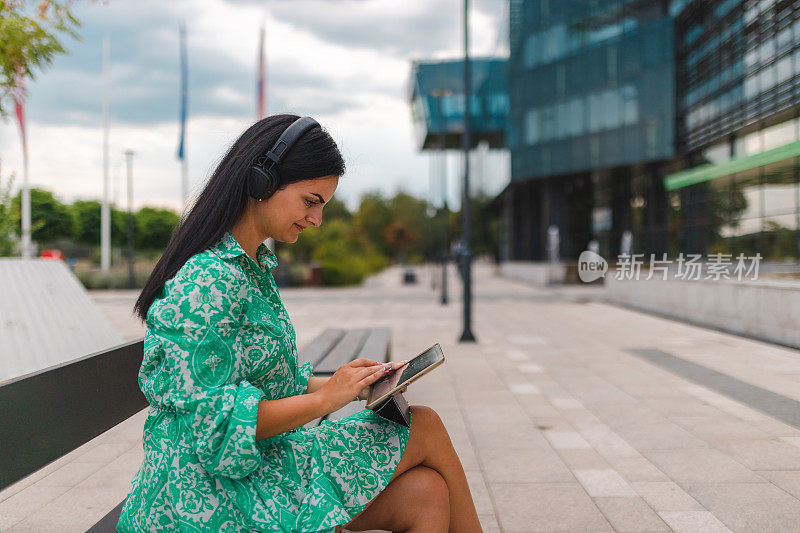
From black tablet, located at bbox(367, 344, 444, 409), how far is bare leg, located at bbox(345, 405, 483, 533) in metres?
0.14

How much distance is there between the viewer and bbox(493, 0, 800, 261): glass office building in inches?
713

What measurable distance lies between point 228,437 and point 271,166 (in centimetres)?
75

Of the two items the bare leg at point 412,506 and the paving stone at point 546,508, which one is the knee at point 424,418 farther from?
the paving stone at point 546,508

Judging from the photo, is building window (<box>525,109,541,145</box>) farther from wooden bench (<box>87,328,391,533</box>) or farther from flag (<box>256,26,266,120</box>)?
wooden bench (<box>87,328,391,533</box>)

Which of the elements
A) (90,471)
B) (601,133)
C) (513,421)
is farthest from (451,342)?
(601,133)

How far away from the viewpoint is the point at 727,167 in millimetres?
20453

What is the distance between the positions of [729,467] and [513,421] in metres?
1.65

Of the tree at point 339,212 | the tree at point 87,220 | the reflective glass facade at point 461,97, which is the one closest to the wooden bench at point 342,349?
the reflective glass facade at point 461,97

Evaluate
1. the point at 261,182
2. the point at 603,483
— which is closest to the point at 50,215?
the point at 603,483

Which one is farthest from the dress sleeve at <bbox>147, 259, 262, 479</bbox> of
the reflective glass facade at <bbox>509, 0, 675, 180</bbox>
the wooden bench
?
the reflective glass facade at <bbox>509, 0, 675, 180</bbox>

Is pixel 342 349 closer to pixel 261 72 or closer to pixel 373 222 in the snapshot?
pixel 261 72

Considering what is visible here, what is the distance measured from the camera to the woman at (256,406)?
5.53 feet

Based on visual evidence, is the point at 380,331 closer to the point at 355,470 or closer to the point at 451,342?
the point at 451,342

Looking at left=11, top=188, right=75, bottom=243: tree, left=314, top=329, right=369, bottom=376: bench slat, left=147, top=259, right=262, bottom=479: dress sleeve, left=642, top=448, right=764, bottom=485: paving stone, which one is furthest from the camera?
left=11, top=188, right=75, bottom=243: tree
